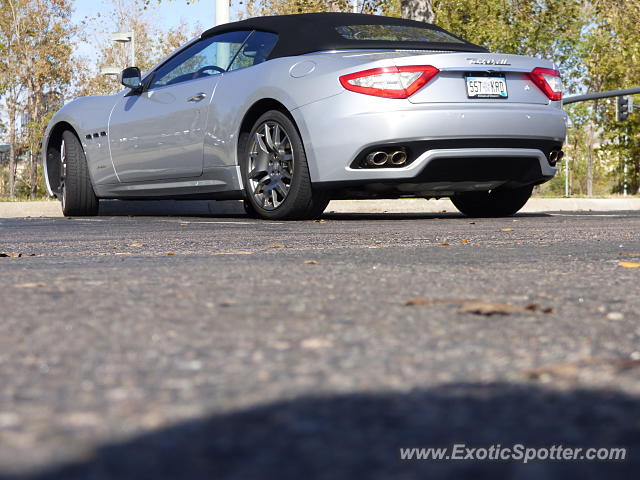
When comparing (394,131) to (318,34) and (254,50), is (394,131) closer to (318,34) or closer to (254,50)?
(318,34)

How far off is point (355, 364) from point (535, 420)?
0.44 meters

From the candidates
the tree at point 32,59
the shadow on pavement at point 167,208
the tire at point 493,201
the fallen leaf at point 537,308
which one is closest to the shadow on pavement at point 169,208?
the shadow on pavement at point 167,208

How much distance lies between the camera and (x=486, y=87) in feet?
22.6

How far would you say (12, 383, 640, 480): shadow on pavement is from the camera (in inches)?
45.9

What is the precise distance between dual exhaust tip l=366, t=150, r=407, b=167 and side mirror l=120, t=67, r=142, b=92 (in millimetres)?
2680

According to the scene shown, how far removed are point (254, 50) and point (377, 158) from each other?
161cm

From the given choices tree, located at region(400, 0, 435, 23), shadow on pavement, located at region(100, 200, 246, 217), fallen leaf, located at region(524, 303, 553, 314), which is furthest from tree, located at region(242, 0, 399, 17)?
fallen leaf, located at region(524, 303, 553, 314)

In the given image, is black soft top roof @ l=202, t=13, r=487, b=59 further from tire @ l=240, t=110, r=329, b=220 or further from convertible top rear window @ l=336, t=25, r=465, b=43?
tire @ l=240, t=110, r=329, b=220

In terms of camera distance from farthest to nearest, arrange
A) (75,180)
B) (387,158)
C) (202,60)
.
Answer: (75,180) → (202,60) → (387,158)

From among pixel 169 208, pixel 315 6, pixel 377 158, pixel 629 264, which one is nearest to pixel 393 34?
pixel 377 158

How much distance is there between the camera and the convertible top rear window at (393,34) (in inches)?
293

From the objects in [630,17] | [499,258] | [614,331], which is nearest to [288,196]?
[499,258]

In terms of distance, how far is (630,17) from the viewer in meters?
28.1

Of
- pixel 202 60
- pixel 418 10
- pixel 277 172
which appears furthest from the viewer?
pixel 418 10
